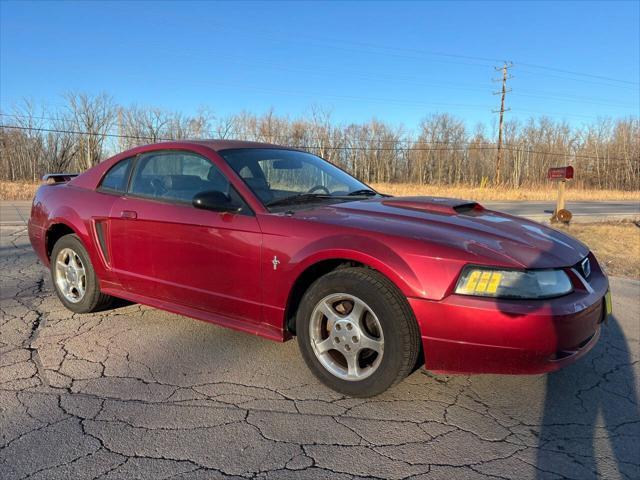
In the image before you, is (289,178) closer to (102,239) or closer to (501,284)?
(102,239)

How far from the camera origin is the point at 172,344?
3.60 meters

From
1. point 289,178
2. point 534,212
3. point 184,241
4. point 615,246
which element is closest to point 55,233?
point 184,241

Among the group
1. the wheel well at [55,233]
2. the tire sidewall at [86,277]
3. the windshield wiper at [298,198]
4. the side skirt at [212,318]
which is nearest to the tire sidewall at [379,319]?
the side skirt at [212,318]

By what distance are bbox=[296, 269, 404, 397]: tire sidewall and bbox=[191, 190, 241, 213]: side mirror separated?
790 mm

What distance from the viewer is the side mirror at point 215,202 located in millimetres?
3115

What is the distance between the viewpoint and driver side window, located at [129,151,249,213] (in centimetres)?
347

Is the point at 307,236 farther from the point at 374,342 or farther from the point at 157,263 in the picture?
the point at 157,263

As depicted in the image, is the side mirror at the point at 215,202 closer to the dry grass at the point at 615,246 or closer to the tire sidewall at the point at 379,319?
the tire sidewall at the point at 379,319

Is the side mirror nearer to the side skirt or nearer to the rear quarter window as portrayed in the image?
the side skirt

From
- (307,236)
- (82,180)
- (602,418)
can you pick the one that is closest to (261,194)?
(307,236)

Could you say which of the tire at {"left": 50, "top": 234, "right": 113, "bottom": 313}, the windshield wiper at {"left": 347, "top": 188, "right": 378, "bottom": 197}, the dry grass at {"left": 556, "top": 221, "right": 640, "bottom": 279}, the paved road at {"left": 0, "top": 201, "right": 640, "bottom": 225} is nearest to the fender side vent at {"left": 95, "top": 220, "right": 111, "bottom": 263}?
the tire at {"left": 50, "top": 234, "right": 113, "bottom": 313}

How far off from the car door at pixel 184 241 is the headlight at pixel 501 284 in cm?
130

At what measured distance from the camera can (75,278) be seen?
4.29 meters

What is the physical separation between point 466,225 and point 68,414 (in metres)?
2.49
